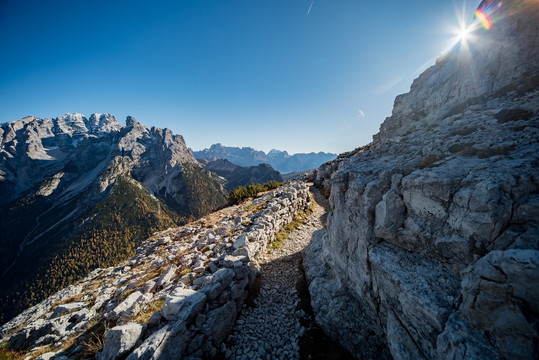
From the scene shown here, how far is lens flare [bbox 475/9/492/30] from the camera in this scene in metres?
12.5

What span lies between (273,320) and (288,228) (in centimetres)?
967

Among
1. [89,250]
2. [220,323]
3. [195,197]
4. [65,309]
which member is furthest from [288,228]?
[195,197]

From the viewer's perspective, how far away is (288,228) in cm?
1853

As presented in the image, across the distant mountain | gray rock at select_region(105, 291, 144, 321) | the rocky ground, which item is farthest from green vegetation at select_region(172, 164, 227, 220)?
gray rock at select_region(105, 291, 144, 321)

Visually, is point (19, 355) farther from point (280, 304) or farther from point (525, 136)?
point (525, 136)

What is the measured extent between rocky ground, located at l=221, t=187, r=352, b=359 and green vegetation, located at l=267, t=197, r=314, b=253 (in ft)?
5.44

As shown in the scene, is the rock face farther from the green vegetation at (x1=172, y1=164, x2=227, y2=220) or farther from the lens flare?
the green vegetation at (x1=172, y1=164, x2=227, y2=220)

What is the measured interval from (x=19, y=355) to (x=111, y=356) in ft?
17.1

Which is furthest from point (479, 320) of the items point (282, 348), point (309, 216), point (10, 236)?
point (10, 236)

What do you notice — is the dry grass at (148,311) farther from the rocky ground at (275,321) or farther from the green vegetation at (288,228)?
the green vegetation at (288,228)

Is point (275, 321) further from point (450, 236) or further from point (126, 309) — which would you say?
point (450, 236)

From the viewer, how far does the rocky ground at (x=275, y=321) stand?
7.79 meters

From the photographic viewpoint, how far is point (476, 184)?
15.3ft

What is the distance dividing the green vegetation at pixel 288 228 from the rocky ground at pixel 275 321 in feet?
5.44
